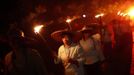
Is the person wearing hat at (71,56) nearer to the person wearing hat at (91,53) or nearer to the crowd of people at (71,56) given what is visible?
the crowd of people at (71,56)

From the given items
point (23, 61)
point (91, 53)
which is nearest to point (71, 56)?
point (91, 53)

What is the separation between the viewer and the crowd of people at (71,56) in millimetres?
6012

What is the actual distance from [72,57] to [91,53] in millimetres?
1421

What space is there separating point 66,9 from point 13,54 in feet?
35.2

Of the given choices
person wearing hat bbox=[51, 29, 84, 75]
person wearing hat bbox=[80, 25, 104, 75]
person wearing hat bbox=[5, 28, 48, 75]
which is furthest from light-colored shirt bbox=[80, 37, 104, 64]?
person wearing hat bbox=[5, 28, 48, 75]

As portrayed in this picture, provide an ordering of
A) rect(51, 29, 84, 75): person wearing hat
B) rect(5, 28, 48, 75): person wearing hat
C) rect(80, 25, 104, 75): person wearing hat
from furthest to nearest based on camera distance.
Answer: rect(80, 25, 104, 75): person wearing hat < rect(51, 29, 84, 75): person wearing hat < rect(5, 28, 48, 75): person wearing hat

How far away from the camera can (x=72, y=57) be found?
816cm

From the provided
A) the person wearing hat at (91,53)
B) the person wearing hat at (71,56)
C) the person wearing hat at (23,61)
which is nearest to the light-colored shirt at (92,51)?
the person wearing hat at (91,53)

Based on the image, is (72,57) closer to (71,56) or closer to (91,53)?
(71,56)

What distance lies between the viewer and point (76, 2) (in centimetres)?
1850

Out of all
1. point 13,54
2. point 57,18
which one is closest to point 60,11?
point 57,18

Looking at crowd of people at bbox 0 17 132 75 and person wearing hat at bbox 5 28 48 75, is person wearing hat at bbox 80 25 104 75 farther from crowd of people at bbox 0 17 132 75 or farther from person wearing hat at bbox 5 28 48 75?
person wearing hat at bbox 5 28 48 75

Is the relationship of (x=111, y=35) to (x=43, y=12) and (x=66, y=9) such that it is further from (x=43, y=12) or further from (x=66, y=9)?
(x=66, y=9)

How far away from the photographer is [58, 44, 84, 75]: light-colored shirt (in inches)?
316
